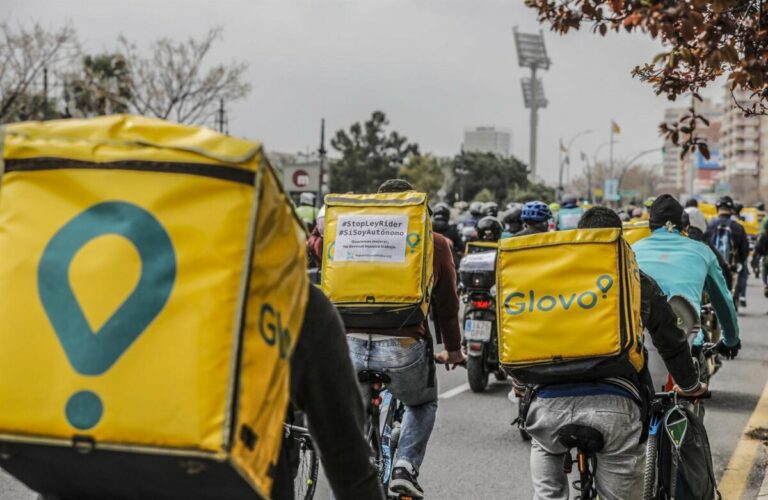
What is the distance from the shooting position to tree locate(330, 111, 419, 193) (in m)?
88.9

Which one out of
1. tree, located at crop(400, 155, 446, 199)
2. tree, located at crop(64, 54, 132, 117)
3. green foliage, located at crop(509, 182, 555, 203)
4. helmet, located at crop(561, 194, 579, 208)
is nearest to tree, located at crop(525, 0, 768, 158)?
helmet, located at crop(561, 194, 579, 208)

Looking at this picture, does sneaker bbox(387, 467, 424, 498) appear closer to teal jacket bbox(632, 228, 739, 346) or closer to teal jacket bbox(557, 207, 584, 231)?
teal jacket bbox(632, 228, 739, 346)

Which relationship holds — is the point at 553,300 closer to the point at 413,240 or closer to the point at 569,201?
the point at 413,240

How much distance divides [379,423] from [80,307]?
425 cm

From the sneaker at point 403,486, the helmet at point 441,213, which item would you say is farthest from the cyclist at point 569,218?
the sneaker at point 403,486

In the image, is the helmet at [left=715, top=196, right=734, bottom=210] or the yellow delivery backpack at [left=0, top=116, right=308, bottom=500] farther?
the helmet at [left=715, top=196, right=734, bottom=210]

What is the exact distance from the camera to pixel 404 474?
554 centimetres

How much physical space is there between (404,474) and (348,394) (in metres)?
3.56

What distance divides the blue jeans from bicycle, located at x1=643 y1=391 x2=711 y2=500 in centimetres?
127

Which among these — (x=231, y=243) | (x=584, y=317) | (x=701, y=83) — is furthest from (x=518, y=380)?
(x=231, y=243)

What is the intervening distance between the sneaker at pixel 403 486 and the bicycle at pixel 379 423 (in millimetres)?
25

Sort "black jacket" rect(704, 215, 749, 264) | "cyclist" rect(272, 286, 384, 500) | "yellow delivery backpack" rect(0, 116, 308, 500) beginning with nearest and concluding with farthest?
"yellow delivery backpack" rect(0, 116, 308, 500) → "cyclist" rect(272, 286, 384, 500) → "black jacket" rect(704, 215, 749, 264)

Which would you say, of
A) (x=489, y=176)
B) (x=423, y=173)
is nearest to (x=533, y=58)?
(x=489, y=176)

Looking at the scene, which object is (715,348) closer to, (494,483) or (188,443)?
(494,483)
